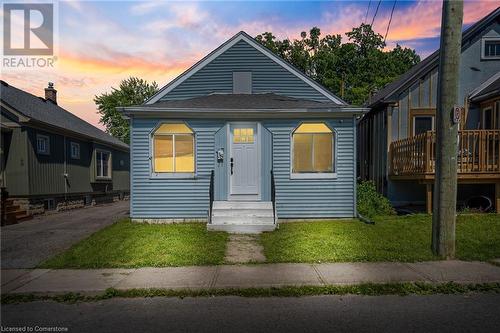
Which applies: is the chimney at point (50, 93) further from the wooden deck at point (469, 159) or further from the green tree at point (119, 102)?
the green tree at point (119, 102)

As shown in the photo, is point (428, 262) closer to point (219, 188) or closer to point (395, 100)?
point (219, 188)

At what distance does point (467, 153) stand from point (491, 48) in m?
5.41

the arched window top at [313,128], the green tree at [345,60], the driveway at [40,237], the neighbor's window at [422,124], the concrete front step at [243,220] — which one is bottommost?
the driveway at [40,237]

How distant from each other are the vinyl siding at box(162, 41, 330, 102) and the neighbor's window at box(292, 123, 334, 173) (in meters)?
2.33

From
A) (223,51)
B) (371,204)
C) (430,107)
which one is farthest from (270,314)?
(430,107)

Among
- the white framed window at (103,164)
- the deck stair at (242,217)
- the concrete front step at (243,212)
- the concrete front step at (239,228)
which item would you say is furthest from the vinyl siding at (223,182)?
the white framed window at (103,164)

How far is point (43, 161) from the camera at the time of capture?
600 inches

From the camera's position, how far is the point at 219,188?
11.4 metres

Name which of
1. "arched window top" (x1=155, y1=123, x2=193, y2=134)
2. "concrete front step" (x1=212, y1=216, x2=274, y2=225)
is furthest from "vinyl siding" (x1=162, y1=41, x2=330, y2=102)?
"concrete front step" (x1=212, y1=216, x2=274, y2=225)

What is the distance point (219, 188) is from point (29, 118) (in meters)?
8.52

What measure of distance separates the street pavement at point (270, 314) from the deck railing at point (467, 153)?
6664 millimetres

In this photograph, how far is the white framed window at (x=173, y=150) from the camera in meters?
11.3

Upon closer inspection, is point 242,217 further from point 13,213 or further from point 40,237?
point 13,213

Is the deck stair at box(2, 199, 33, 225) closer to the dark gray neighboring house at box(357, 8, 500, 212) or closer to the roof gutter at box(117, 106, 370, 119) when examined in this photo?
the roof gutter at box(117, 106, 370, 119)
